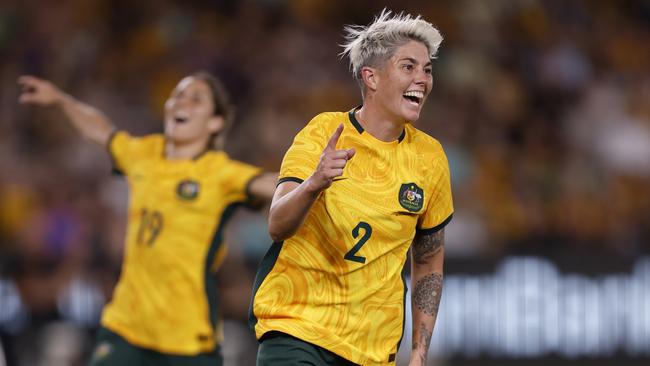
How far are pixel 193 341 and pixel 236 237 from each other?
11.9ft

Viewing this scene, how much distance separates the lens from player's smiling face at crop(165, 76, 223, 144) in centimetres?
761

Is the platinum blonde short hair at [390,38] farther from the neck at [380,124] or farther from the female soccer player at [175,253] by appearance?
the female soccer player at [175,253]

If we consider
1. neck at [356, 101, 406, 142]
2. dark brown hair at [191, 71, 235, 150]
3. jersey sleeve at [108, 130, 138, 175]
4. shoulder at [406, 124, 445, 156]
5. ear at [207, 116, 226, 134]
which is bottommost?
shoulder at [406, 124, 445, 156]

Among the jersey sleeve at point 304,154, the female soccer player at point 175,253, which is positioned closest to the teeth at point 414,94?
the jersey sleeve at point 304,154

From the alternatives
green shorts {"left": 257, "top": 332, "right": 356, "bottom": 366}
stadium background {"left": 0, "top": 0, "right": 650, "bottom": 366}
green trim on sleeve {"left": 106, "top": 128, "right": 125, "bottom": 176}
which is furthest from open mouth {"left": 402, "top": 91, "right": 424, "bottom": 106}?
stadium background {"left": 0, "top": 0, "right": 650, "bottom": 366}

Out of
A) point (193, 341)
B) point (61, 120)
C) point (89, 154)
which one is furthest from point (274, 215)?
point (61, 120)

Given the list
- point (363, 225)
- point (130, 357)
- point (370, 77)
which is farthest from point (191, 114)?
point (363, 225)

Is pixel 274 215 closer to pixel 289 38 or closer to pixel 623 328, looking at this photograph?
pixel 623 328

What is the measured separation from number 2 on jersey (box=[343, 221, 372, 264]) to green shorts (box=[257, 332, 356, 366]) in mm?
395

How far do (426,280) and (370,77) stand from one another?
93 cm

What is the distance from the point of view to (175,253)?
23.9ft

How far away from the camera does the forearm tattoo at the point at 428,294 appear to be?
5.36 m

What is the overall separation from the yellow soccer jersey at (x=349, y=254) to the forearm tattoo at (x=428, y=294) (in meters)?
0.18

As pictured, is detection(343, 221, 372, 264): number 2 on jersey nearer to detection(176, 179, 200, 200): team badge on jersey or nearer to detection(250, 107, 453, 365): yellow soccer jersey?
detection(250, 107, 453, 365): yellow soccer jersey
